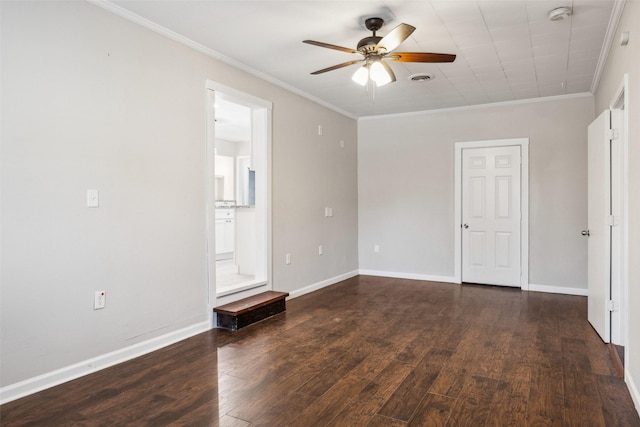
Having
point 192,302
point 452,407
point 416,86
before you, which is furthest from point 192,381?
point 416,86

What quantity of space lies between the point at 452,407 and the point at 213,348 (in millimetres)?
1894

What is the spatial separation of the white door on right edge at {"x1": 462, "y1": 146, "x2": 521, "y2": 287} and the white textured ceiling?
109 centimetres

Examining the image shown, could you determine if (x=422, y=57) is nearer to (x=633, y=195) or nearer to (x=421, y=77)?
(x=421, y=77)

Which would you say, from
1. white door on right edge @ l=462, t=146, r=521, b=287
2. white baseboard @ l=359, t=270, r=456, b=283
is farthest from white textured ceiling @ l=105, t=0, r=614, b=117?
white baseboard @ l=359, t=270, r=456, b=283

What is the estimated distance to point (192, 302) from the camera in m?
3.62

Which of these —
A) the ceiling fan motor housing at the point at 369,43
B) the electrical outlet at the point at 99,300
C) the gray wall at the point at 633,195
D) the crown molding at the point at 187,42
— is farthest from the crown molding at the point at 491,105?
the electrical outlet at the point at 99,300

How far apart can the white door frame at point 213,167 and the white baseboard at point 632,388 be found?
3.19 metres

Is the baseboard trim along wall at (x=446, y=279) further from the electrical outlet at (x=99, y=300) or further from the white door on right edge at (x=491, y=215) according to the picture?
the electrical outlet at (x=99, y=300)

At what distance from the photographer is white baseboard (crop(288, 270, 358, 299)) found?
509 centimetres

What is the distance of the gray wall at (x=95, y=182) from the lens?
7.98 ft

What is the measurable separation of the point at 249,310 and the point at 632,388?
2928mm

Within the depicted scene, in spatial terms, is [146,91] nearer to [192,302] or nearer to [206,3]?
[206,3]

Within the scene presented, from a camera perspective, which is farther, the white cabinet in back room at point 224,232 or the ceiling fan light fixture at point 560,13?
the white cabinet in back room at point 224,232

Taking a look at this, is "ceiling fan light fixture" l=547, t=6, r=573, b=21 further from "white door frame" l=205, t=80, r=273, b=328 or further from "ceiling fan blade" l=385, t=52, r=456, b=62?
"white door frame" l=205, t=80, r=273, b=328
